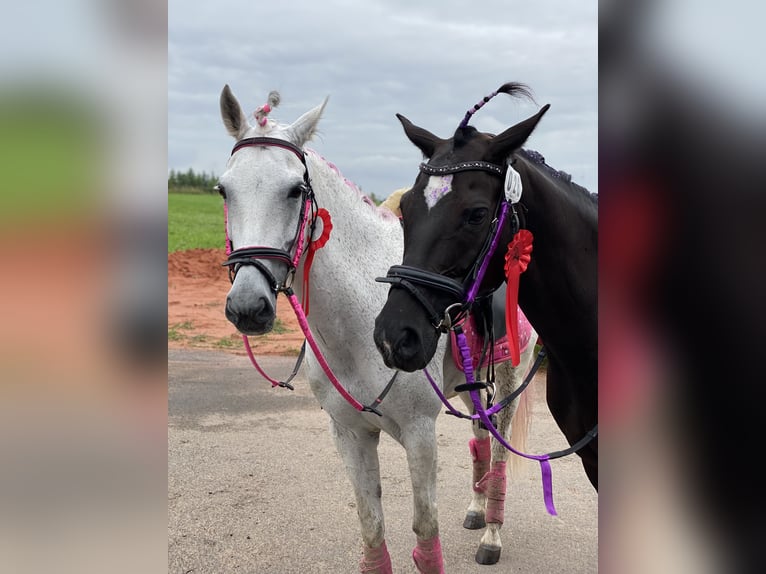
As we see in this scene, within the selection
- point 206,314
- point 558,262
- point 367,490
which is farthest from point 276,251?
point 206,314

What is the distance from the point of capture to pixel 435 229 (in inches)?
78.7

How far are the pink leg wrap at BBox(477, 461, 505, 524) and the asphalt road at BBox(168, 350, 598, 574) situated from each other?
0.30 meters

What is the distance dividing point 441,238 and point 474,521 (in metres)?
2.97

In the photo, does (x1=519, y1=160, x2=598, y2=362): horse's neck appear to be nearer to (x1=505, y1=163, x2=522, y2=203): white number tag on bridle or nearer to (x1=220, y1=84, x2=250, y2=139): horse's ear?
(x1=505, y1=163, x2=522, y2=203): white number tag on bridle

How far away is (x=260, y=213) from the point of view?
7.83 feet

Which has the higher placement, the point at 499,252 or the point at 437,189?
the point at 437,189

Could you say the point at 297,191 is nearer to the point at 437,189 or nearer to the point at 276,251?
the point at 276,251

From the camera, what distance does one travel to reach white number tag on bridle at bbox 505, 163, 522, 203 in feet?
6.61

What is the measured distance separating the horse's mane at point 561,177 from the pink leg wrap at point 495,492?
2321 millimetres

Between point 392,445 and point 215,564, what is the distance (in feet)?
8.12

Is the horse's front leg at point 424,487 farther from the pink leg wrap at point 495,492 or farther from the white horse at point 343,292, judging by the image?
the pink leg wrap at point 495,492

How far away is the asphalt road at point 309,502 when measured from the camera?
3.77 meters
